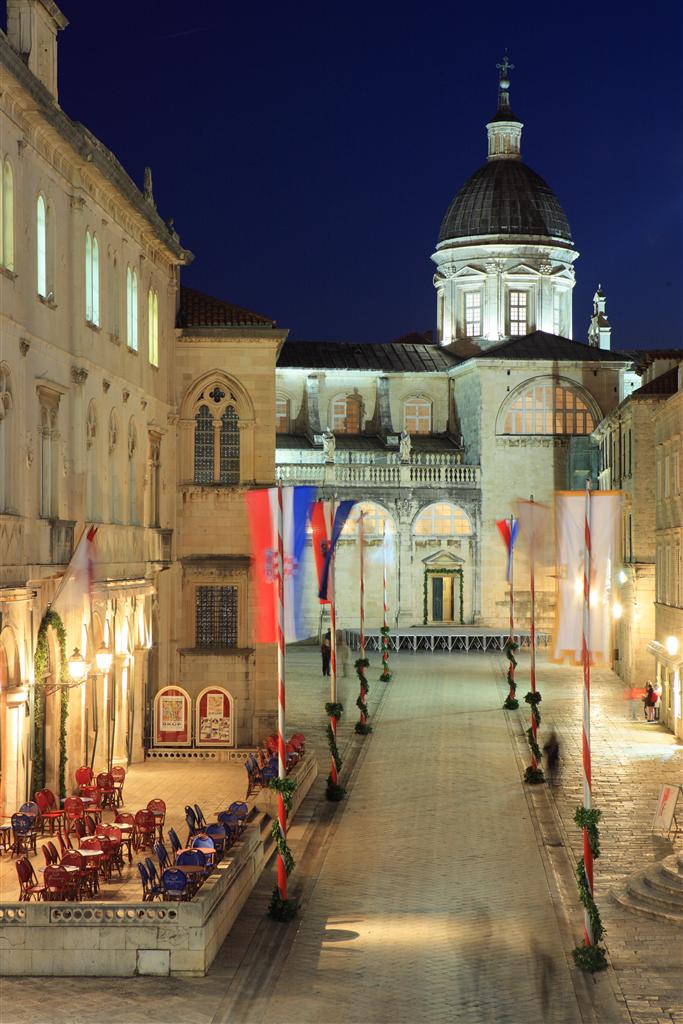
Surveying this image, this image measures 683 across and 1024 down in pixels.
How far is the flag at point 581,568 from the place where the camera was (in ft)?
80.6

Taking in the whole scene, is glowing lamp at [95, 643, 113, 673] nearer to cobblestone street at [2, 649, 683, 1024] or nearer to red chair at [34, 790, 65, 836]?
red chair at [34, 790, 65, 836]

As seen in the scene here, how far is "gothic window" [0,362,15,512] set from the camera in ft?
91.1

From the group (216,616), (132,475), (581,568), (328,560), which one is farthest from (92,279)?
(581,568)

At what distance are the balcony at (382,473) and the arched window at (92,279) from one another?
142 ft

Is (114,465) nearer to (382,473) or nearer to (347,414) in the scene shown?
(382,473)

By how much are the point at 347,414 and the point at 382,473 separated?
8861 mm

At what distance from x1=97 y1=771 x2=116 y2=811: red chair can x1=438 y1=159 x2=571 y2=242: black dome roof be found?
213 ft

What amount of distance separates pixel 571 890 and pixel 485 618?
177 ft

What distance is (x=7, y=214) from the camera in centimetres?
2830

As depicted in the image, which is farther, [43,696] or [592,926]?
[43,696]

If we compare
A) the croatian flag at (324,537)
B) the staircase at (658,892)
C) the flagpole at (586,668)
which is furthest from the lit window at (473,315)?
the flagpole at (586,668)

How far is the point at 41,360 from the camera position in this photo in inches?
1201

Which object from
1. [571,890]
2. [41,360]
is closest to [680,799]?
[571,890]

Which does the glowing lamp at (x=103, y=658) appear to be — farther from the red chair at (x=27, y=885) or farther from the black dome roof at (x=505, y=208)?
the black dome roof at (x=505, y=208)
